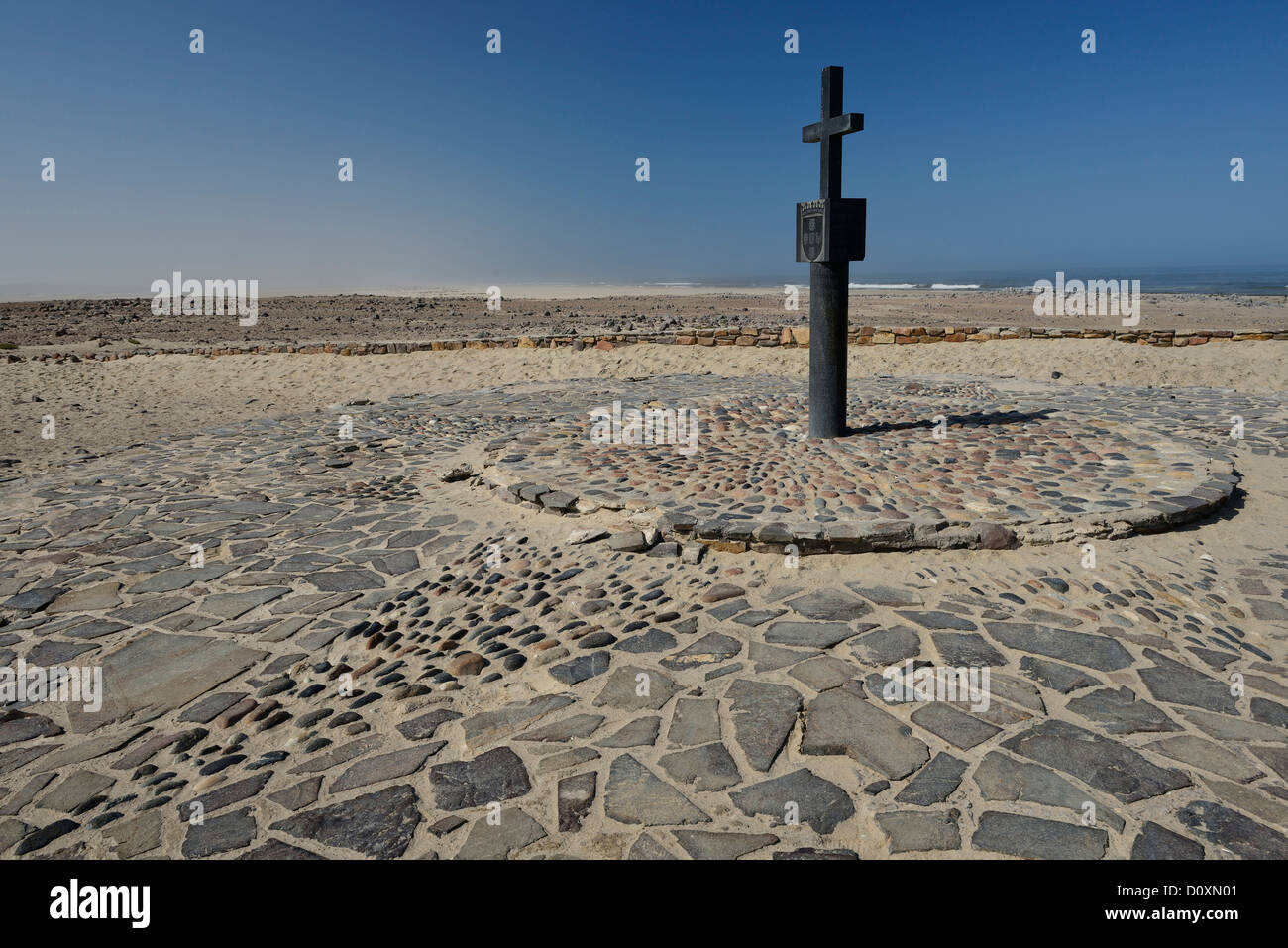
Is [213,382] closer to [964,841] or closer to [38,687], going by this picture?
[38,687]

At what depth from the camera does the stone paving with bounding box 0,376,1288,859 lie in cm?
275

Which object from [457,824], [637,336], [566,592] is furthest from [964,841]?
[637,336]

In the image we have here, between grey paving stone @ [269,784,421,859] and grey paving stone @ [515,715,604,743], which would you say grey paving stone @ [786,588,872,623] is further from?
grey paving stone @ [269,784,421,859]

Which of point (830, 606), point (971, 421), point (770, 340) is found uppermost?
point (770, 340)

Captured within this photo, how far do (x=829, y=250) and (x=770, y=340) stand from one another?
8258 millimetres

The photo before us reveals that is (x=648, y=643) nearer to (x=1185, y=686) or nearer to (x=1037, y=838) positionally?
(x=1037, y=838)

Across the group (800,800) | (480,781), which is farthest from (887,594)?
(480,781)

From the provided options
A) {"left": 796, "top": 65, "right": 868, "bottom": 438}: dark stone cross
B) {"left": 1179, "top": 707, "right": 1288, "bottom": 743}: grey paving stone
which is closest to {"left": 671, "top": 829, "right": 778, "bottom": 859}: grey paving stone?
{"left": 1179, "top": 707, "right": 1288, "bottom": 743}: grey paving stone

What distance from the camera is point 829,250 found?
7.01 m

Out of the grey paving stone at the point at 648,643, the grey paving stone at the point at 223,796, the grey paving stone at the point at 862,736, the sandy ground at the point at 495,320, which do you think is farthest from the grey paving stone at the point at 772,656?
the sandy ground at the point at 495,320

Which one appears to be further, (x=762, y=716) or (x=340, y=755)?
(x=762, y=716)
